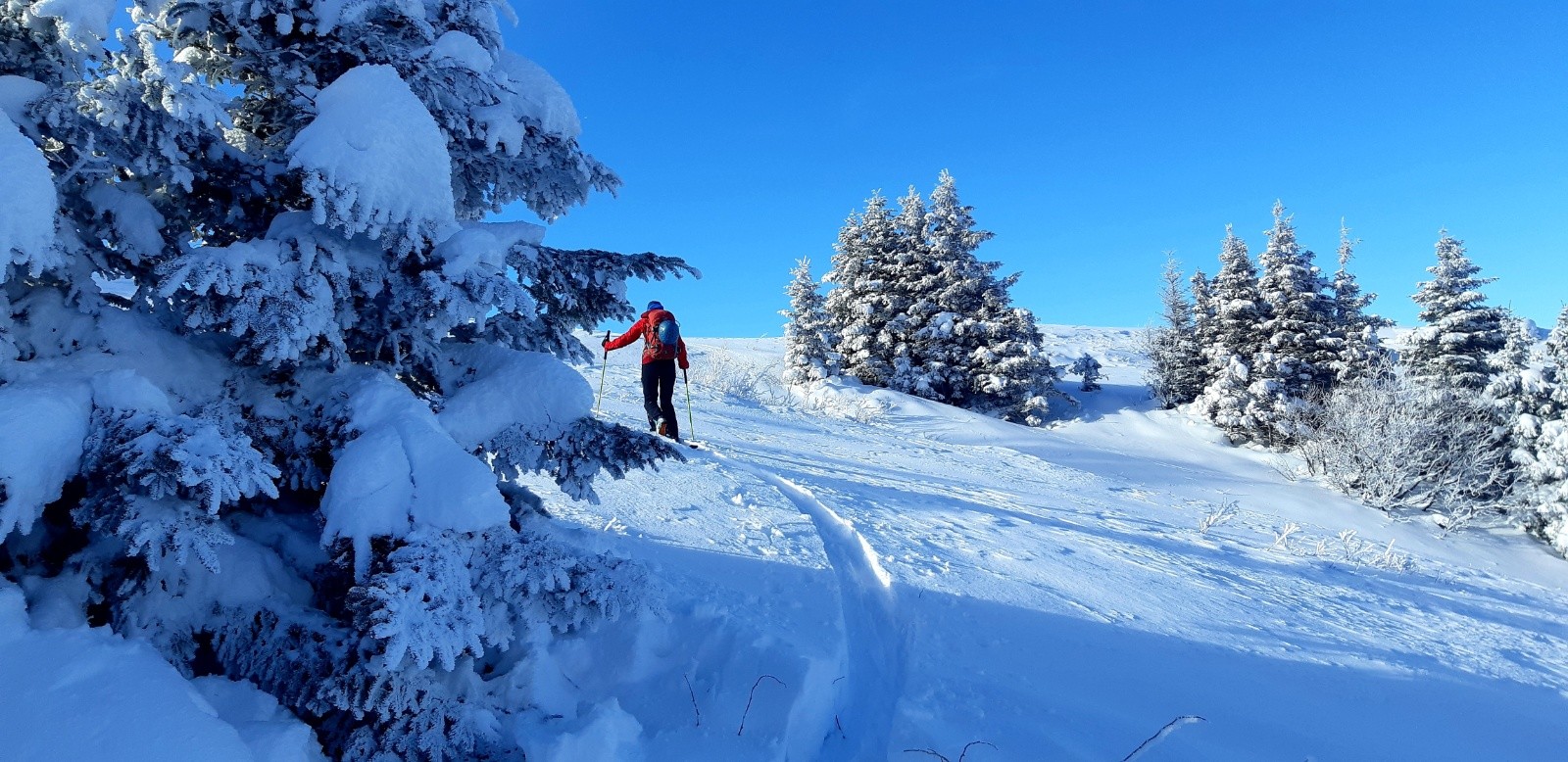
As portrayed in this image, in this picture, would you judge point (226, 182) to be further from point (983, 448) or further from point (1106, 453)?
point (1106, 453)

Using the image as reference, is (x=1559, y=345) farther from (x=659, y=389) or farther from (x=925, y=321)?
(x=659, y=389)

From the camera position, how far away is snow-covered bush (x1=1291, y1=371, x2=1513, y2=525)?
543 inches

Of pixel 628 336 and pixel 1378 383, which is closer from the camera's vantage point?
pixel 628 336

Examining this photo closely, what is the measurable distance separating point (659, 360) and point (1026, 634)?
6773 mm

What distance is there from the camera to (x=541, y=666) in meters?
3.04

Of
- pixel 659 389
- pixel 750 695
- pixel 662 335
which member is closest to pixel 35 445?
pixel 750 695

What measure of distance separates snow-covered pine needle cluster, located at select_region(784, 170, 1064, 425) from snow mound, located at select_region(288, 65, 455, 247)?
22999 mm

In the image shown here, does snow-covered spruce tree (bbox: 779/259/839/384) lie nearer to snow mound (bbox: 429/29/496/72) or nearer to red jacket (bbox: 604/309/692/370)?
red jacket (bbox: 604/309/692/370)

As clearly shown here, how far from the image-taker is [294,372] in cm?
307

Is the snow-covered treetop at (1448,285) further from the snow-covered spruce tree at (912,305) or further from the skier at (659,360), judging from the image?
the skier at (659,360)

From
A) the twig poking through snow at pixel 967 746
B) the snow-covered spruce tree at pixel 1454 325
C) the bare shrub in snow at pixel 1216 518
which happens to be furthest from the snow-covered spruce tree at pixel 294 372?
the snow-covered spruce tree at pixel 1454 325

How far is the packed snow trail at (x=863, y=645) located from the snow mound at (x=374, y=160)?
10.8 feet

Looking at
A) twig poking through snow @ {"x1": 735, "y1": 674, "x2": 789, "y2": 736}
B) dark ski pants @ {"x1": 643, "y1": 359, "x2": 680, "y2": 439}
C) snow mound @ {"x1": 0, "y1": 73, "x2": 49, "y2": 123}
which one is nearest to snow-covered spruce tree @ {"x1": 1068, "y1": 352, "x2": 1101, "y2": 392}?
dark ski pants @ {"x1": 643, "y1": 359, "x2": 680, "y2": 439}

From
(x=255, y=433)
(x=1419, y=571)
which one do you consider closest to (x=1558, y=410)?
(x=1419, y=571)
